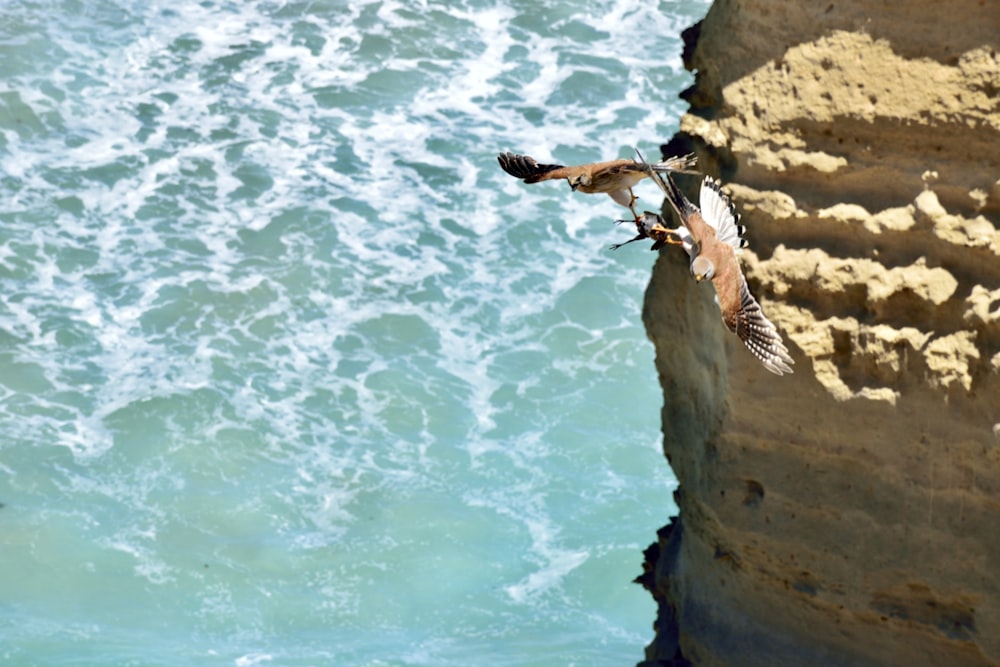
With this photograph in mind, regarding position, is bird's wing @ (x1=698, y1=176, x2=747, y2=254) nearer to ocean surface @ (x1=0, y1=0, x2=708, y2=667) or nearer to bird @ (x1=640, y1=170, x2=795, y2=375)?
bird @ (x1=640, y1=170, x2=795, y2=375)

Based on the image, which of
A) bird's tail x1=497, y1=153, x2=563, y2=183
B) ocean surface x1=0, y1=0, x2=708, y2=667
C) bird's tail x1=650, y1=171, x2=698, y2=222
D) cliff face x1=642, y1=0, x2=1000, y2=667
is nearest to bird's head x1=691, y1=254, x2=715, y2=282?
bird's tail x1=650, y1=171, x2=698, y2=222

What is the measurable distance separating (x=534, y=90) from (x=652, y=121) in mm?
1170

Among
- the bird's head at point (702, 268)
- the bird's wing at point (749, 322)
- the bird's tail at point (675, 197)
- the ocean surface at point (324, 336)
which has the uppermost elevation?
the ocean surface at point (324, 336)

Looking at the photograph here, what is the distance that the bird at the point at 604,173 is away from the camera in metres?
4.00

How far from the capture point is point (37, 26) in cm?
1561

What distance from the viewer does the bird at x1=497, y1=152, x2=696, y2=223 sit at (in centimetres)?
400

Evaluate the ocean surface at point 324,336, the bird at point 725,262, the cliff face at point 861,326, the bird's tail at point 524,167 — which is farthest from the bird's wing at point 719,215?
the ocean surface at point 324,336

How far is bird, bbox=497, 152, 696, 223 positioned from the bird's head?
189 millimetres

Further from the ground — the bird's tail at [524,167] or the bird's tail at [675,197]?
the bird's tail at [524,167]

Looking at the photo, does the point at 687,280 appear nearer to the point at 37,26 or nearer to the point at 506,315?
the point at 506,315

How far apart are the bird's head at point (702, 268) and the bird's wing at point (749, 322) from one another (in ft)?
0.26

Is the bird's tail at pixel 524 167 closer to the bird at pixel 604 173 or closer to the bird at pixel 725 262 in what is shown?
the bird at pixel 604 173

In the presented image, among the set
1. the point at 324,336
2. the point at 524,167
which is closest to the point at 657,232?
the point at 524,167

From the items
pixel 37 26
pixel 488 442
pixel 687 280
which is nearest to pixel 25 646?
pixel 488 442
